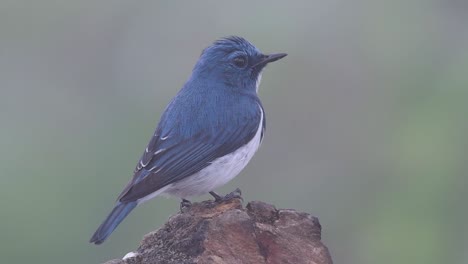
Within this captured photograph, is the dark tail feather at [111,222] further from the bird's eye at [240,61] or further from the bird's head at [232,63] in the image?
the bird's eye at [240,61]

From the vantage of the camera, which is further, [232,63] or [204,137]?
[232,63]

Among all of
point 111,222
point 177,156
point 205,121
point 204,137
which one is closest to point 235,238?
point 111,222

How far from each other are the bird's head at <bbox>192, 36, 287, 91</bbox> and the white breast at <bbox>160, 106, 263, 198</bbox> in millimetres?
707

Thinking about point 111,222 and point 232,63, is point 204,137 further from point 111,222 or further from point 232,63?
point 111,222

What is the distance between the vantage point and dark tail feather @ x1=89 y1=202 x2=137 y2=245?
6.67 meters

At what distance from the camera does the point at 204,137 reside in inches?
291

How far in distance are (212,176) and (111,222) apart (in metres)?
0.95

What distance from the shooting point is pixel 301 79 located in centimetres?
1157

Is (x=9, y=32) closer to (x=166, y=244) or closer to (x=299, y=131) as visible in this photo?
(x=299, y=131)

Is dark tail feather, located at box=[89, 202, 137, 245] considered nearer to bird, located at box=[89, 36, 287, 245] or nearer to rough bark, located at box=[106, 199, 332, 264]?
bird, located at box=[89, 36, 287, 245]

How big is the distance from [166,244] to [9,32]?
7.54 meters

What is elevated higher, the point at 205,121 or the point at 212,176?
the point at 205,121

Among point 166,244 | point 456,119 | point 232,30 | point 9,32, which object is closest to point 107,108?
point 232,30

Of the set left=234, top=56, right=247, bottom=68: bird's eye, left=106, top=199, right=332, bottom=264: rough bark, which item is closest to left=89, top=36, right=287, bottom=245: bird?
left=234, top=56, right=247, bottom=68: bird's eye
